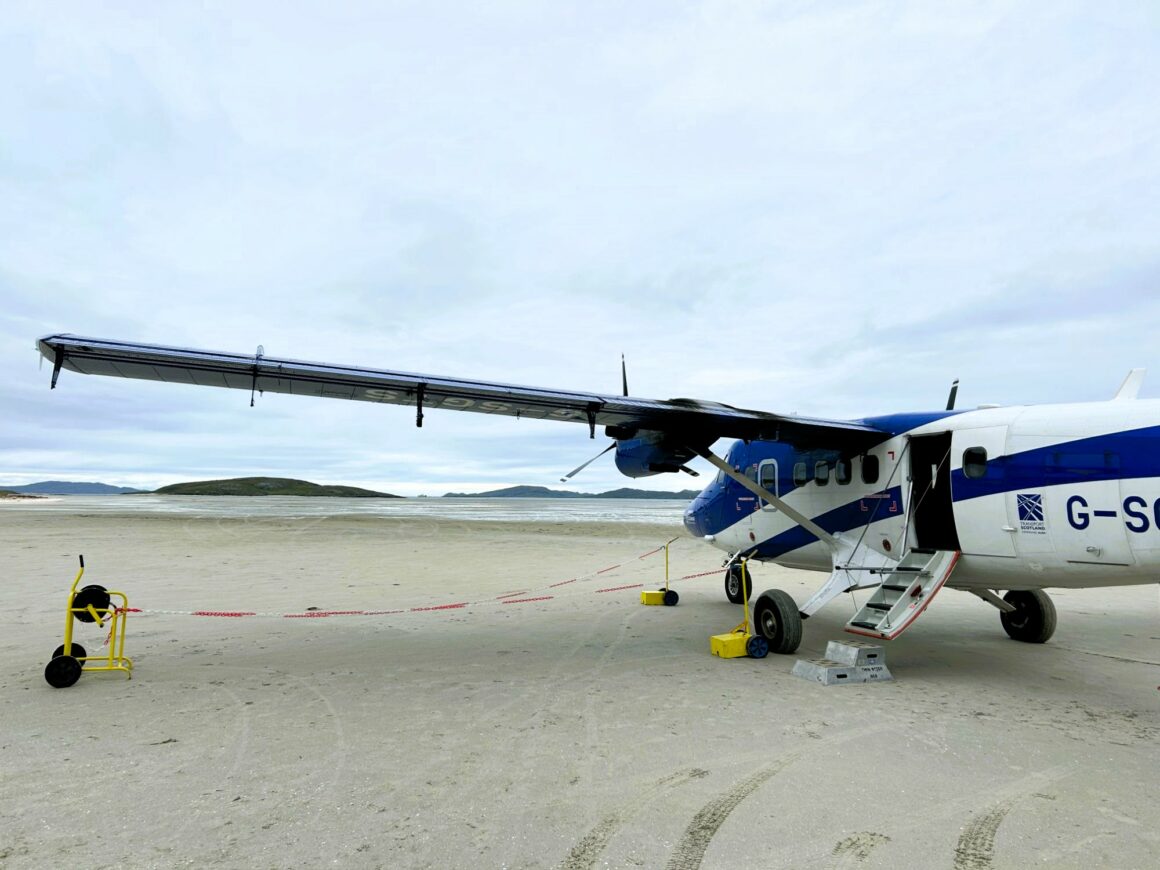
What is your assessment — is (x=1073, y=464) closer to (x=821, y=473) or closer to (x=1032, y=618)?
(x=821, y=473)

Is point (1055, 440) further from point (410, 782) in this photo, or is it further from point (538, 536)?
point (538, 536)

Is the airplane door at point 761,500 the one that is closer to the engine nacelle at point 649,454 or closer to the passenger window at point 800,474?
the passenger window at point 800,474

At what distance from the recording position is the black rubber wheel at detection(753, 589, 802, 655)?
857 centimetres

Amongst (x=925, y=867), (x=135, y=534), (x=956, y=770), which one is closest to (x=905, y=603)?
(x=956, y=770)

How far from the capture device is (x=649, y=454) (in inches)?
382

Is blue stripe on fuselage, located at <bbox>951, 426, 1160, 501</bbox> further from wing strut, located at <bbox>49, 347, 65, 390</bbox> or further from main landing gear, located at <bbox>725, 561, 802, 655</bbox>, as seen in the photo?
wing strut, located at <bbox>49, 347, 65, 390</bbox>

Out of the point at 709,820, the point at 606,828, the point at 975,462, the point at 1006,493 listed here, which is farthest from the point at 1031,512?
the point at 606,828

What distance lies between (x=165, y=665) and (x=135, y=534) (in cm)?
2288

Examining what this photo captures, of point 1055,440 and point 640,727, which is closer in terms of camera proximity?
point 640,727

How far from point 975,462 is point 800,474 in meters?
2.65

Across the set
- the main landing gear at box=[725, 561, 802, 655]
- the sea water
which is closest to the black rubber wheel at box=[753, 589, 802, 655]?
the main landing gear at box=[725, 561, 802, 655]

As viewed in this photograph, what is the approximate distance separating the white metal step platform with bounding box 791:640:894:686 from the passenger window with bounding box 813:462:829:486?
2660 mm

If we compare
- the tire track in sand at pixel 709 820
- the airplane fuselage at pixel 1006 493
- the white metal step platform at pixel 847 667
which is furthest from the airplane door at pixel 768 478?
the tire track in sand at pixel 709 820

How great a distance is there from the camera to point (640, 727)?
5672 millimetres
